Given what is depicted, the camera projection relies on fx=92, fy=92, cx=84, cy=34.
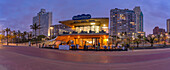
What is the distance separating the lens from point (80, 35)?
24.8m

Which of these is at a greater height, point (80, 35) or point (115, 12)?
point (115, 12)

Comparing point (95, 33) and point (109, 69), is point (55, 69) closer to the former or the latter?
point (109, 69)

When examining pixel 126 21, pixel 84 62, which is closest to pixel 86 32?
pixel 84 62

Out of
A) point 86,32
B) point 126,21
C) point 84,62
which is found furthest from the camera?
point 126,21

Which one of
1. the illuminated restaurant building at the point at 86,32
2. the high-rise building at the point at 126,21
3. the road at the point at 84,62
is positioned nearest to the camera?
the road at the point at 84,62

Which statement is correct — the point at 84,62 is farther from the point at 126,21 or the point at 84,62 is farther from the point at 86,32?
the point at 126,21

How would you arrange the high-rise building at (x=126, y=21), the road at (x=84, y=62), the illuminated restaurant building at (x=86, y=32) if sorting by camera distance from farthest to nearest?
the high-rise building at (x=126, y=21), the illuminated restaurant building at (x=86, y=32), the road at (x=84, y=62)

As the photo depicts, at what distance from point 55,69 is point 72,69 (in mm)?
1243

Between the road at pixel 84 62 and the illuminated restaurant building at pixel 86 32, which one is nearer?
the road at pixel 84 62

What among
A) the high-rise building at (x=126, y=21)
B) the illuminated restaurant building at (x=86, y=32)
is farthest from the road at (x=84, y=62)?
the high-rise building at (x=126, y=21)

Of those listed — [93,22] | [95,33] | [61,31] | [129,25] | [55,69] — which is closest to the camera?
[55,69]

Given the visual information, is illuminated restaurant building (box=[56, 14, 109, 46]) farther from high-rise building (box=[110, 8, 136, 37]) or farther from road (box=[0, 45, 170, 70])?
high-rise building (box=[110, 8, 136, 37])

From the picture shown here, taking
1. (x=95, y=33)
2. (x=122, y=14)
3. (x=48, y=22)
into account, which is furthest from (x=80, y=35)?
(x=48, y=22)

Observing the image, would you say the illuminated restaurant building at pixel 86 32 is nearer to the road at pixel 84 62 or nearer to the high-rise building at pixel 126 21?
the road at pixel 84 62
